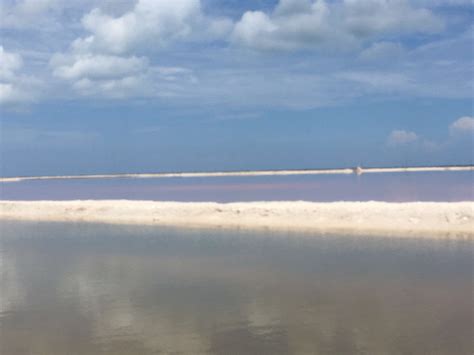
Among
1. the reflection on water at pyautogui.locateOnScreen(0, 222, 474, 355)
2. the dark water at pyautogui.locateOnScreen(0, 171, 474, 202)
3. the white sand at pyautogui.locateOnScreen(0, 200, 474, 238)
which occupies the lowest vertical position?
the reflection on water at pyautogui.locateOnScreen(0, 222, 474, 355)

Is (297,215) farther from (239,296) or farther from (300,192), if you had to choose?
(300,192)

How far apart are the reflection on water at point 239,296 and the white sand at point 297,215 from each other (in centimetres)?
279

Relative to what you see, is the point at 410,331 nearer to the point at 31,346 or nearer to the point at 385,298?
the point at 385,298

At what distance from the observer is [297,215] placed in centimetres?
2811

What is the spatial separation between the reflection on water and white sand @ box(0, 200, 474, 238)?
2792 mm

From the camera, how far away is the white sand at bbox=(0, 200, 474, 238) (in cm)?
2495

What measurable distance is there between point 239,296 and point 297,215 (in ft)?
45.8

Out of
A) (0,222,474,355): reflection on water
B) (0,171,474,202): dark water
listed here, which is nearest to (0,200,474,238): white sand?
(0,222,474,355): reflection on water

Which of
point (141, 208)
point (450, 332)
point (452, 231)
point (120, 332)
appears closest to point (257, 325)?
point (120, 332)

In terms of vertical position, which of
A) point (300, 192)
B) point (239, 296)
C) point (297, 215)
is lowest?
point (239, 296)

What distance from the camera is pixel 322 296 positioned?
14406mm

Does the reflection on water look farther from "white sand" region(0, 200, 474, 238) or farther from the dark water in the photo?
the dark water

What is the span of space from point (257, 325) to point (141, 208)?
865 inches

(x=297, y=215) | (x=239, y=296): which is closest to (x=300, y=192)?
(x=297, y=215)
